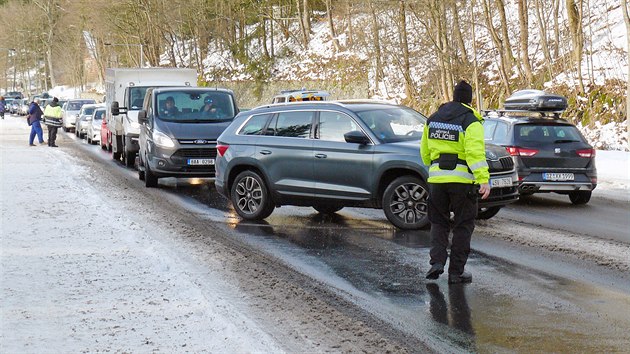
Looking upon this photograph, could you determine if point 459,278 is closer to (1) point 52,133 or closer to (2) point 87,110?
(1) point 52,133

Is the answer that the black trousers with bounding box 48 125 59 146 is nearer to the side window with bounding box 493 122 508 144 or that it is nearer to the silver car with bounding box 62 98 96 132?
the silver car with bounding box 62 98 96 132

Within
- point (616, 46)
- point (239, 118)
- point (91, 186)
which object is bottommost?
point (91, 186)

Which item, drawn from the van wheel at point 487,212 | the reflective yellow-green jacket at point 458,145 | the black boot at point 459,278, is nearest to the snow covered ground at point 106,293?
the black boot at point 459,278

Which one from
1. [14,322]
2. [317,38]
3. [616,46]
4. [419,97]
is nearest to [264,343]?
[14,322]

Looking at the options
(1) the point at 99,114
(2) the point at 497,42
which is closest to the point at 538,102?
(2) the point at 497,42

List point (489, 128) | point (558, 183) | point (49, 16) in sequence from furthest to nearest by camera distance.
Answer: point (49, 16) < point (489, 128) < point (558, 183)

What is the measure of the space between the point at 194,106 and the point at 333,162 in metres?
7.61

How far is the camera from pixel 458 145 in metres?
8.18

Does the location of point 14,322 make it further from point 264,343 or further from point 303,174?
point 303,174

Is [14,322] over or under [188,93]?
under

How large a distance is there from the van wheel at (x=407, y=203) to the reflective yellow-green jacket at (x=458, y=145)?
137 inches

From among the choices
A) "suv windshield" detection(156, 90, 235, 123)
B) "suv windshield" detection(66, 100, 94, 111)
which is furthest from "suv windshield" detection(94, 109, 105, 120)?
→ "suv windshield" detection(156, 90, 235, 123)

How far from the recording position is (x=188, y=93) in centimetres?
1942

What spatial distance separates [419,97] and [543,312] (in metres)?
34.5
